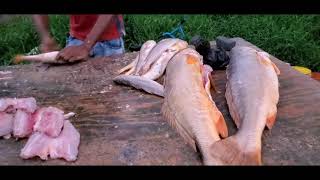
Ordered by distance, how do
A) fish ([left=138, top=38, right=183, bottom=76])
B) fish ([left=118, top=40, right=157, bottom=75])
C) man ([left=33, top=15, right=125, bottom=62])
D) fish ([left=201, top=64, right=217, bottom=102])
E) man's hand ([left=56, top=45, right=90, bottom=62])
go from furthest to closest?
man ([left=33, top=15, right=125, bottom=62])
man's hand ([left=56, top=45, right=90, bottom=62])
fish ([left=118, top=40, right=157, bottom=75])
fish ([left=138, top=38, right=183, bottom=76])
fish ([left=201, top=64, right=217, bottom=102])

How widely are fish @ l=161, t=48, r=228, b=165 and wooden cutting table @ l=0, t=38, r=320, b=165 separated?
0.10m

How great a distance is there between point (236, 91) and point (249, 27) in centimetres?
498

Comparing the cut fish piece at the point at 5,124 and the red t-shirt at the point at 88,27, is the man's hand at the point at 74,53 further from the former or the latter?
the cut fish piece at the point at 5,124

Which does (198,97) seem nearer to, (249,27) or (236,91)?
(236,91)

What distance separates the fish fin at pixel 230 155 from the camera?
2.61 metres

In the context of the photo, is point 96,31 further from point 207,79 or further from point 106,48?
point 207,79

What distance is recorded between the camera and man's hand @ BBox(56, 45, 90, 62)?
468 cm

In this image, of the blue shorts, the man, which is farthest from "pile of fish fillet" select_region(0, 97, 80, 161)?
the blue shorts

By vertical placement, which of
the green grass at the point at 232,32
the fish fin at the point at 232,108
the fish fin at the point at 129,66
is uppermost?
the fish fin at the point at 232,108

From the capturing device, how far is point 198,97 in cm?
328

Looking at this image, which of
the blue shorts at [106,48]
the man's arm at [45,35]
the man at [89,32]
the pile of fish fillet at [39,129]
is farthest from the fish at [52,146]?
the man's arm at [45,35]

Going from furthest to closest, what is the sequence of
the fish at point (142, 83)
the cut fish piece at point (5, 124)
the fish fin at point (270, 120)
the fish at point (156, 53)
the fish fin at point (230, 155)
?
the fish at point (156, 53), the fish at point (142, 83), the cut fish piece at point (5, 124), the fish fin at point (270, 120), the fish fin at point (230, 155)

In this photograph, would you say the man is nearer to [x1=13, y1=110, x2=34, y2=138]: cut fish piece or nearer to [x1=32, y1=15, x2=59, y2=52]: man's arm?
[x1=32, y1=15, x2=59, y2=52]: man's arm
